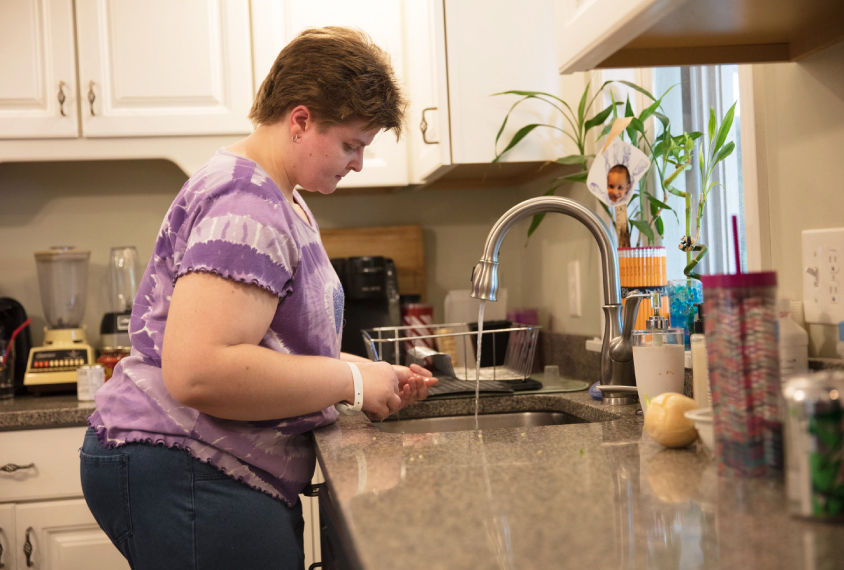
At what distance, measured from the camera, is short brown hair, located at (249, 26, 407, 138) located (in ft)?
3.44

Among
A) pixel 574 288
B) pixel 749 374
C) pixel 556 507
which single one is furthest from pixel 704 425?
pixel 574 288

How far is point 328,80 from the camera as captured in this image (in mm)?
1046

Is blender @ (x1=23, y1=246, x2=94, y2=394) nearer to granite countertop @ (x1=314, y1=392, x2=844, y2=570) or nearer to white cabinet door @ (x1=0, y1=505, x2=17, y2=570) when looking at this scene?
white cabinet door @ (x1=0, y1=505, x2=17, y2=570)

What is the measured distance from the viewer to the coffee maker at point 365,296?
2176 millimetres

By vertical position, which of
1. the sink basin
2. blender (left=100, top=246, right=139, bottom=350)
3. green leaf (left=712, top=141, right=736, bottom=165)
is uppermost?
green leaf (left=712, top=141, right=736, bottom=165)

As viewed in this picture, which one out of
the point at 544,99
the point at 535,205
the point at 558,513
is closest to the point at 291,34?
the point at 544,99

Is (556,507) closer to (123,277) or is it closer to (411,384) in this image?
(411,384)

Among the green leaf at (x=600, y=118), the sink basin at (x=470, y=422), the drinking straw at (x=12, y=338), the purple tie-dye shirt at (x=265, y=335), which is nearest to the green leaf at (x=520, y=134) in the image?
the green leaf at (x=600, y=118)

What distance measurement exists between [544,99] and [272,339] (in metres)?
1.08

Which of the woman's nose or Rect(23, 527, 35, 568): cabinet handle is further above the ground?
the woman's nose

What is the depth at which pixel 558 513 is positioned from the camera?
59cm

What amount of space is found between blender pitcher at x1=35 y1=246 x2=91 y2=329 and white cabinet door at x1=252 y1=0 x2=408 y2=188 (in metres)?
0.76

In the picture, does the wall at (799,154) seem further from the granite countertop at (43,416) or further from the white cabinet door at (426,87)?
the granite countertop at (43,416)

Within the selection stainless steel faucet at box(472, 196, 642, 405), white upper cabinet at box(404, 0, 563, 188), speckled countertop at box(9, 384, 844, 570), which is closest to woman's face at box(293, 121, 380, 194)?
stainless steel faucet at box(472, 196, 642, 405)
